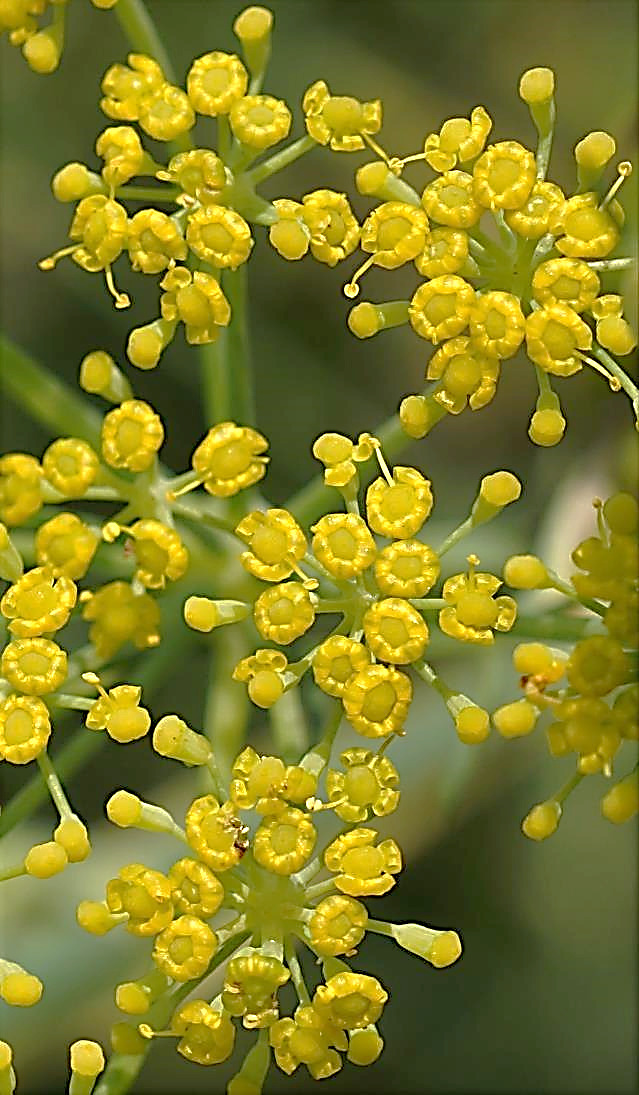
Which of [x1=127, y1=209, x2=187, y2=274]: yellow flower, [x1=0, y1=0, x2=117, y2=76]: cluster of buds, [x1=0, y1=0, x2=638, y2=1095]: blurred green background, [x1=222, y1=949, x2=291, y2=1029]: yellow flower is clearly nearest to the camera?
[x1=222, y1=949, x2=291, y2=1029]: yellow flower

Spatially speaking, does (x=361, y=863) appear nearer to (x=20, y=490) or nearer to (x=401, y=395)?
(x=20, y=490)

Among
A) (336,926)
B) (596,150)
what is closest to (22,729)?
(336,926)

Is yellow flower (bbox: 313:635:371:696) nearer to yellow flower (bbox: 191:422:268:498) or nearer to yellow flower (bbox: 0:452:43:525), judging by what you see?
yellow flower (bbox: 191:422:268:498)

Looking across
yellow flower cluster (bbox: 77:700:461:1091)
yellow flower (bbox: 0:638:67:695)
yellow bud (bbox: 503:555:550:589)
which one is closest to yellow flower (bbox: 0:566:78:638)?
yellow flower (bbox: 0:638:67:695)

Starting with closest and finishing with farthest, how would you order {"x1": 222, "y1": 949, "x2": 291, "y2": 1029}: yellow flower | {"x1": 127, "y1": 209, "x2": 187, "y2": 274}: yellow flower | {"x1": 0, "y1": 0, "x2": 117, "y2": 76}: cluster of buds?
1. {"x1": 222, "y1": 949, "x2": 291, "y2": 1029}: yellow flower
2. {"x1": 127, "y1": 209, "x2": 187, "y2": 274}: yellow flower
3. {"x1": 0, "y1": 0, "x2": 117, "y2": 76}: cluster of buds

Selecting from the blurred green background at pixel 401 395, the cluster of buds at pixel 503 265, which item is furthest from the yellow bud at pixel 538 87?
the blurred green background at pixel 401 395

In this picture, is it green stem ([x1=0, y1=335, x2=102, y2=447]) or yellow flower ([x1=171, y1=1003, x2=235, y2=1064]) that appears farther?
green stem ([x1=0, y1=335, x2=102, y2=447])

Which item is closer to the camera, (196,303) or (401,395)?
(196,303)

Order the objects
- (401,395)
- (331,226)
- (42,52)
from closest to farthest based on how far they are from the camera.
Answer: (331,226), (42,52), (401,395)

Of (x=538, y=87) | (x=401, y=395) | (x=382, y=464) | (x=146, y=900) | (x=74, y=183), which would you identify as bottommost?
(x=401, y=395)
